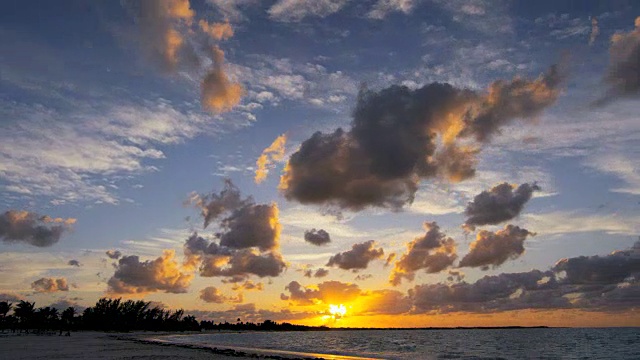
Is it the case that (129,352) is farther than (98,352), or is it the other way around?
(129,352)

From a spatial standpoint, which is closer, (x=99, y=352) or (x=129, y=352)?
(x=99, y=352)

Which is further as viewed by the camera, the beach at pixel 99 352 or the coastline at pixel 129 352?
the coastline at pixel 129 352

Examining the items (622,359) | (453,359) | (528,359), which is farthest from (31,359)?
(622,359)

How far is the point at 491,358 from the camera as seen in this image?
8512cm

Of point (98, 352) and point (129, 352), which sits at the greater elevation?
point (98, 352)

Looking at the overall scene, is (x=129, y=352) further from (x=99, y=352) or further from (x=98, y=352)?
(x=98, y=352)

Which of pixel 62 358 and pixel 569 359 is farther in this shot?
pixel 569 359

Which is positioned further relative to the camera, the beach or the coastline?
the coastline

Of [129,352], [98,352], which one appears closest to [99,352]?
[98,352]

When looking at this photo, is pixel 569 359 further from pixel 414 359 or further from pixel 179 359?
pixel 179 359

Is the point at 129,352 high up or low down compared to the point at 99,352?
down

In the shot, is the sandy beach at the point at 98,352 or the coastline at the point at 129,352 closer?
the sandy beach at the point at 98,352

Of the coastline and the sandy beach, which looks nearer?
the sandy beach

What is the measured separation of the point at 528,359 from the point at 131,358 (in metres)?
65.4
